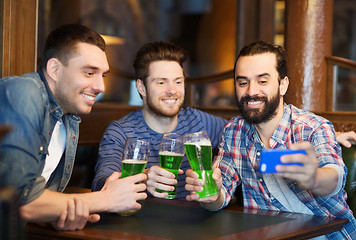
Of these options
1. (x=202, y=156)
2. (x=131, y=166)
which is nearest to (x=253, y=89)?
(x=202, y=156)

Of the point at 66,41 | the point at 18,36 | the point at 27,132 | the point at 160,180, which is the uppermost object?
the point at 18,36

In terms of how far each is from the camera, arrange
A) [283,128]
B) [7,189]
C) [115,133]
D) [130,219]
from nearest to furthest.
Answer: [7,189] → [130,219] → [283,128] → [115,133]

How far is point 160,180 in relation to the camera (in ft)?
5.83

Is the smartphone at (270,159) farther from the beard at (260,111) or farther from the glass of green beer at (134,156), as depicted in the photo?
the beard at (260,111)

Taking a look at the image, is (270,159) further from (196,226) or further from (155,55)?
(155,55)

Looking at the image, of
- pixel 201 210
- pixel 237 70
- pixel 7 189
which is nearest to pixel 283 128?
pixel 237 70

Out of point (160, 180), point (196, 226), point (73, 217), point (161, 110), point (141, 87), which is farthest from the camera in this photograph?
point (141, 87)

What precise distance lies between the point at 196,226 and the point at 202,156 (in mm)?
292

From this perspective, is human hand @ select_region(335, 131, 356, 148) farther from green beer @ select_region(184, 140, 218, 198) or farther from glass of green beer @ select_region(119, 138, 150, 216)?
glass of green beer @ select_region(119, 138, 150, 216)

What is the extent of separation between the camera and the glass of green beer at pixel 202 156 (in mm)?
1678

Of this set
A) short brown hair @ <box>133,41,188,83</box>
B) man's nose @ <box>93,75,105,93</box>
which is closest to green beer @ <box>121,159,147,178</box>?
man's nose @ <box>93,75,105,93</box>

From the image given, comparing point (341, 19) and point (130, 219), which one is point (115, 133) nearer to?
point (130, 219)

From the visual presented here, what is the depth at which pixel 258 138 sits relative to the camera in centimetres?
215

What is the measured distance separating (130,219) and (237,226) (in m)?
0.39
